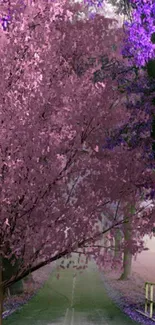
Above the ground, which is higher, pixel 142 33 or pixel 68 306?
pixel 142 33

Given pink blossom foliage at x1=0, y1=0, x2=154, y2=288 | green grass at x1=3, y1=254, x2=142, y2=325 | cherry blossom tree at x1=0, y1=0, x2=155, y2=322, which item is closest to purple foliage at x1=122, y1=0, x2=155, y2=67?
cherry blossom tree at x1=0, y1=0, x2=155, y2=322

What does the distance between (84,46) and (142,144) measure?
307 centimetres

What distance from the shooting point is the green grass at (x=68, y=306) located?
16.4 m

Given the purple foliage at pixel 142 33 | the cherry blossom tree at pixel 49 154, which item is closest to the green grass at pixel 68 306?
the cherry blossom tree at pixel 49 154

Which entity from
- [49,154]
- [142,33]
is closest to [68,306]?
[142,33]

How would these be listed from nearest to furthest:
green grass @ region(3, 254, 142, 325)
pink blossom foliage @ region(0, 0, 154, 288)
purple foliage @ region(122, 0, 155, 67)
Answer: pink blossom foliage @ region(0, 0, 154, 288) → purple foliage @ region(122, 0, 155, 67) → green grass @ region(3, 254, 142, 325)

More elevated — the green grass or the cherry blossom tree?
the cherry blossom tree

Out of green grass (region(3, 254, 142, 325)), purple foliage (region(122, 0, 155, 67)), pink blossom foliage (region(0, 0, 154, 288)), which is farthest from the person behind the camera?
green grass (region(3, 254, 142, 325))

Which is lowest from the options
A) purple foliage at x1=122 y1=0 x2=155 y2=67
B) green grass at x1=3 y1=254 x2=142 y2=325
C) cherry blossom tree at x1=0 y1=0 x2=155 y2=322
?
green grass at x1=3 y1=254 x2=142 y2=325

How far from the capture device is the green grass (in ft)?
53.8

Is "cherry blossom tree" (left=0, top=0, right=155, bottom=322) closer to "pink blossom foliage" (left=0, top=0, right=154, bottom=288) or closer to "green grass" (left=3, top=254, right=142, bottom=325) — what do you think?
"pink blossom foliage" (left=0, top=0, right=154, bottom=288)

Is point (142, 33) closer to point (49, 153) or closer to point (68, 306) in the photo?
point (49, 153)

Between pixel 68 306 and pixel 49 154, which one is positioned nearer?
pixel 49 154

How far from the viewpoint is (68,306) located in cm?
2008
